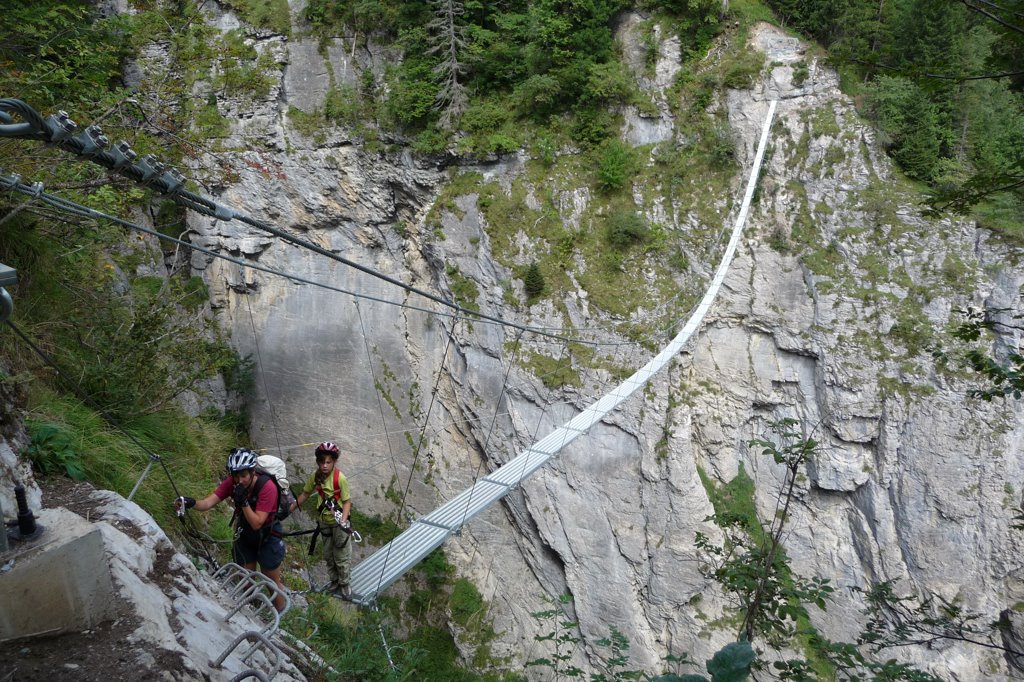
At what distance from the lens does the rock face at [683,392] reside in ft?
29.1

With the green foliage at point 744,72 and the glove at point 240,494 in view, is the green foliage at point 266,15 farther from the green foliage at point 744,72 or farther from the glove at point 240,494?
the glove at point 240,494

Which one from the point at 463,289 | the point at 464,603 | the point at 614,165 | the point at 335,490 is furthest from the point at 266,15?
the point at 335,490

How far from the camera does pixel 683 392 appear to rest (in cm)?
990

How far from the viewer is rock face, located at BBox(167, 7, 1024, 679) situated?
8883 mm

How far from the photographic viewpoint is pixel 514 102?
38.0 feet

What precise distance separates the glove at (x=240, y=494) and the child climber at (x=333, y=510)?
265mm

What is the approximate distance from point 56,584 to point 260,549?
136 cm

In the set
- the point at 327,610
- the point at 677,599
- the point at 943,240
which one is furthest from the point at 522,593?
the point at 943,240

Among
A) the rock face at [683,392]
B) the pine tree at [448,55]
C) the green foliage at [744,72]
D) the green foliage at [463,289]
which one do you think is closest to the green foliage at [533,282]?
the rock face at [683,392]

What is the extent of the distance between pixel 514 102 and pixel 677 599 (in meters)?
9.28

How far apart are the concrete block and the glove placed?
869mm

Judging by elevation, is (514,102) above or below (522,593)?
above

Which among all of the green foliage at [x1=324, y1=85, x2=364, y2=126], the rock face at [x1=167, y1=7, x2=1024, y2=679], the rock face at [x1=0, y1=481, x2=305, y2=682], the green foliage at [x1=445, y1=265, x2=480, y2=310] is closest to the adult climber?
the rock face at [x1=0, y1=481, x2=305, y2=682]

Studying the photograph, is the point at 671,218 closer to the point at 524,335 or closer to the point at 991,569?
the point at 524,335
